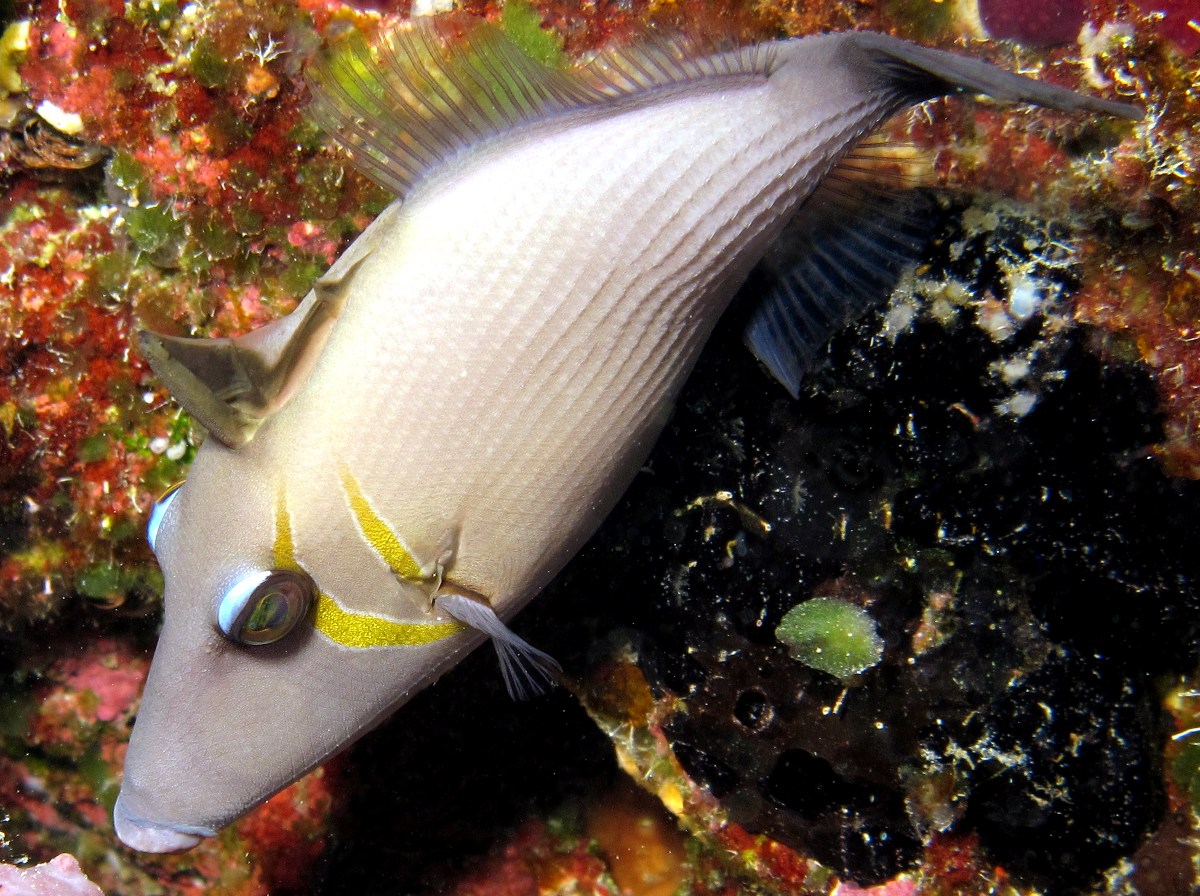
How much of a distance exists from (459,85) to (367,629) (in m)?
1.56

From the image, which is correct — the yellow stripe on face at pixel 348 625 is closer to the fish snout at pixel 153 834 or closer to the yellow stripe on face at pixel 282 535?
the yellow stripe on face at pixel 282 535

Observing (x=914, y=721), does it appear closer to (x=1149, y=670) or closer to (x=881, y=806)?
(x=881, y=806)

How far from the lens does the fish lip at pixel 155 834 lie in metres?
2.05

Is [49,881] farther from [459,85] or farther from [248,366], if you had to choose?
[459,85]

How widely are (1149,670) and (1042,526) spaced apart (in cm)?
108

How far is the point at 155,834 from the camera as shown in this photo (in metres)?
2.05

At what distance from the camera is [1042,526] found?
9.64ft

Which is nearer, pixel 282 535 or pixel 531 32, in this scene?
pixel 282 535

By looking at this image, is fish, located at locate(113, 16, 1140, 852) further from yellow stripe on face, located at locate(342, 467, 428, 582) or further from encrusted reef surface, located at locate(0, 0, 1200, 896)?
encrusted reef surface, located at locate(0, 0, 1200, 896)

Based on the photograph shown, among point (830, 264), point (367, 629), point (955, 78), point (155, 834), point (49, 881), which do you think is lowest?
point (49, 881)

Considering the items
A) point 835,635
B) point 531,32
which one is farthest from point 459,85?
point 835,635

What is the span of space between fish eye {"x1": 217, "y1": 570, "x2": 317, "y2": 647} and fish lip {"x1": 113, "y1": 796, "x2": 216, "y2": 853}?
22.5 inches

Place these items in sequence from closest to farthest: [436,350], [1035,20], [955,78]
Answer: [955,78], [436,350], [1035,20]

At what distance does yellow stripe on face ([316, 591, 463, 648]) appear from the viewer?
82.7 inches
